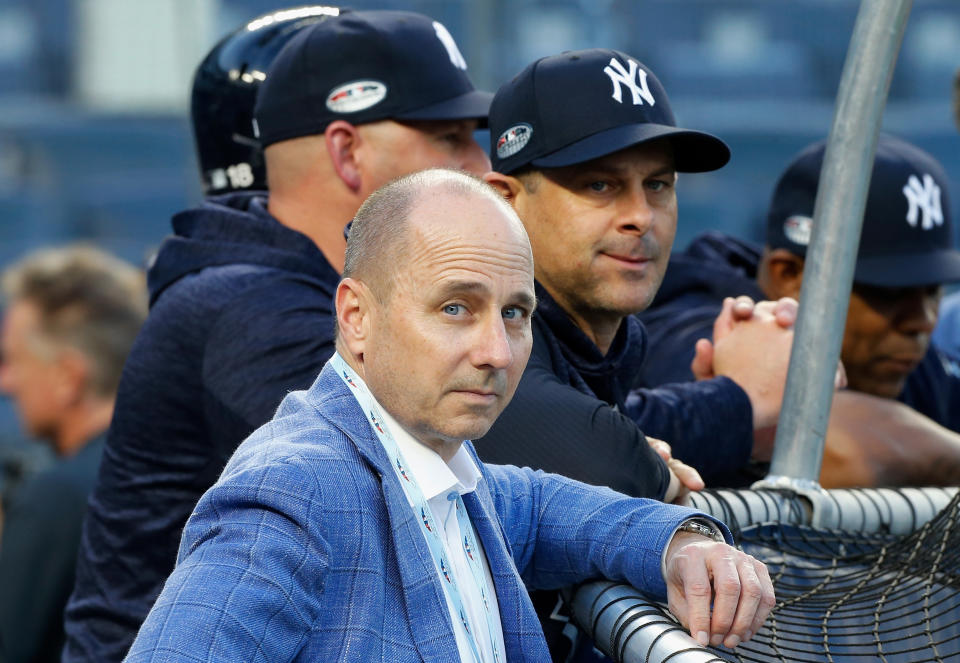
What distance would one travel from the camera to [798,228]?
3.73 m

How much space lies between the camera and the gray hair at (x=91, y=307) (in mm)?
4723

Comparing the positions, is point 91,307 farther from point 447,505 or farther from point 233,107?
point 447,505

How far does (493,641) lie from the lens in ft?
5.94

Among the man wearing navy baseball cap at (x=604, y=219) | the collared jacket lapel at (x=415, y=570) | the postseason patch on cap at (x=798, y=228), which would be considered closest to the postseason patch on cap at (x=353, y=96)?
the man wearing navy baseball cap at (x=604, y=219)

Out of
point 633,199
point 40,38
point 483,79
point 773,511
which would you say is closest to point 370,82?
point 633,199

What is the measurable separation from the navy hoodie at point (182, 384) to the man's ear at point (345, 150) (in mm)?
188

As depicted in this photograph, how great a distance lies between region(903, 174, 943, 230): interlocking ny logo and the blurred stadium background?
25.9 feet

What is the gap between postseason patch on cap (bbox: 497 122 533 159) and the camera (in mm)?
2562

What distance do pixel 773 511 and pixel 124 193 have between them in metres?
11.3

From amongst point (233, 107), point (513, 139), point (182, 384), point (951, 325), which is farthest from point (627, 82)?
point (951, 325)

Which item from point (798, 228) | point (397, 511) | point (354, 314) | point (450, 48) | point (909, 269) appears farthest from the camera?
point (798, 228)

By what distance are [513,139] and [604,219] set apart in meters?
0.22

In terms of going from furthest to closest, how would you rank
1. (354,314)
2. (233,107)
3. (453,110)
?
(233,107) → (453,110) → (354,314)

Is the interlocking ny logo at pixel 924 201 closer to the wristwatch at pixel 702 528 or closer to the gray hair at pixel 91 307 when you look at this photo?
the wristwatch at pixel 702 528
